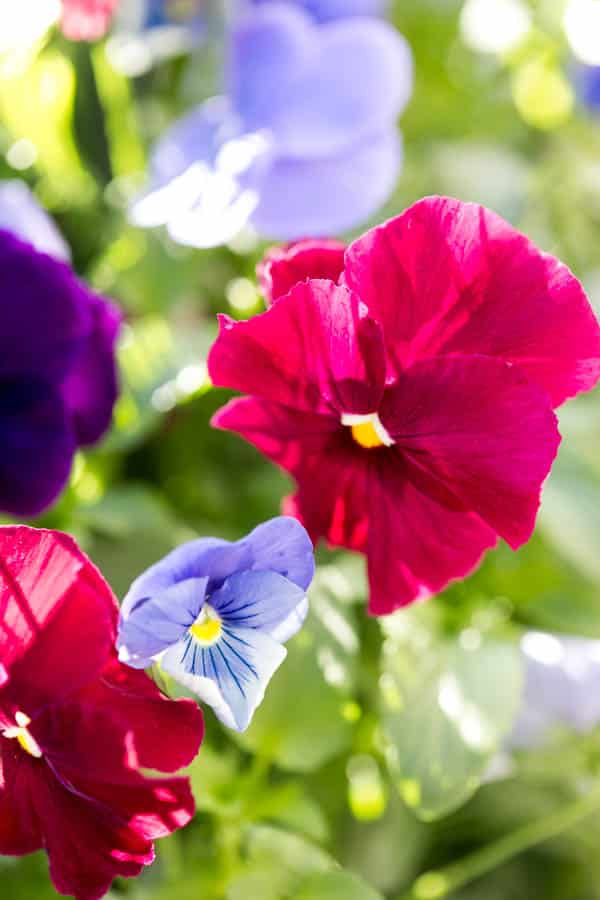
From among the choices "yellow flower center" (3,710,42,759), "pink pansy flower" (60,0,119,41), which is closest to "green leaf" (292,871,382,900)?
"yellow flower center" (3,710,42,759)

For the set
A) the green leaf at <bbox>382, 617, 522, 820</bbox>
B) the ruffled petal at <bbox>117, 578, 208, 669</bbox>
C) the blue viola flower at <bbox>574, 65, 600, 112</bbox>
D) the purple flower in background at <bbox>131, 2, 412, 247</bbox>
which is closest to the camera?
the ruffled petal at <bbox>117, 578, 208, 669</bbox>

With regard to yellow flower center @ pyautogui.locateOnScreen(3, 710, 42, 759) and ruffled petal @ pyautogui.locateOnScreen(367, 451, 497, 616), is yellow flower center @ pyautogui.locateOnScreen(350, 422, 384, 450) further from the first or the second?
yellow flower center @ pyautogui.locateOnScreen(3, 710, 42, 759)

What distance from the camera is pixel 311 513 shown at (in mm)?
322

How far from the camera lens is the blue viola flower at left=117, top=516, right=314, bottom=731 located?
0.83 feet

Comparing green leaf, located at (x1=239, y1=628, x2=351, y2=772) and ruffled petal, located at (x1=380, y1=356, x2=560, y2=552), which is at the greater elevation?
ruffled petal, located at (x1=380, y1=356, x2=560, y2=552)

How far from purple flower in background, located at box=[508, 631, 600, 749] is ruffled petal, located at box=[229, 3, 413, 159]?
22cm

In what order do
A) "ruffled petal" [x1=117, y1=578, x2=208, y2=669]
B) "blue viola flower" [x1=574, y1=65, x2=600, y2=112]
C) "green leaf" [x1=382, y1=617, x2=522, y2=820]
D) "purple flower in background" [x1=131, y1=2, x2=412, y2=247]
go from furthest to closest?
"blue viola flower" [x1=574, y1=65, x2=600, y2=112] < "purple flower in background" [x1=131, y1=2, x2=412, y2=247] < "green leaf" [x1=382, y1=617, x2=522, y2=820] < "ruffled petal" [x1=117, y1=578, x2=208, y2=669]

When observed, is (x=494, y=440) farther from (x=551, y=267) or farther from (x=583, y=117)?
(x=583, y=117)

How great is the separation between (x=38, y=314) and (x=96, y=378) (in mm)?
41

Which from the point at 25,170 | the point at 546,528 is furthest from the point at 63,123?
the point at 546,528


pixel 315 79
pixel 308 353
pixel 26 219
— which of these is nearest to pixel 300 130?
pixel 315 79

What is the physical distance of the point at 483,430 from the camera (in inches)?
10.7

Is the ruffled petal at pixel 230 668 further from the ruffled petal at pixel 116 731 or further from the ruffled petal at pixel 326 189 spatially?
the ruffled petal at pixel 326 189

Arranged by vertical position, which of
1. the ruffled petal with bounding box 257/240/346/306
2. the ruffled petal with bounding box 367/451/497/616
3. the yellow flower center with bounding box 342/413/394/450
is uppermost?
the ruffled petal with bounding box 257/240/346/306
